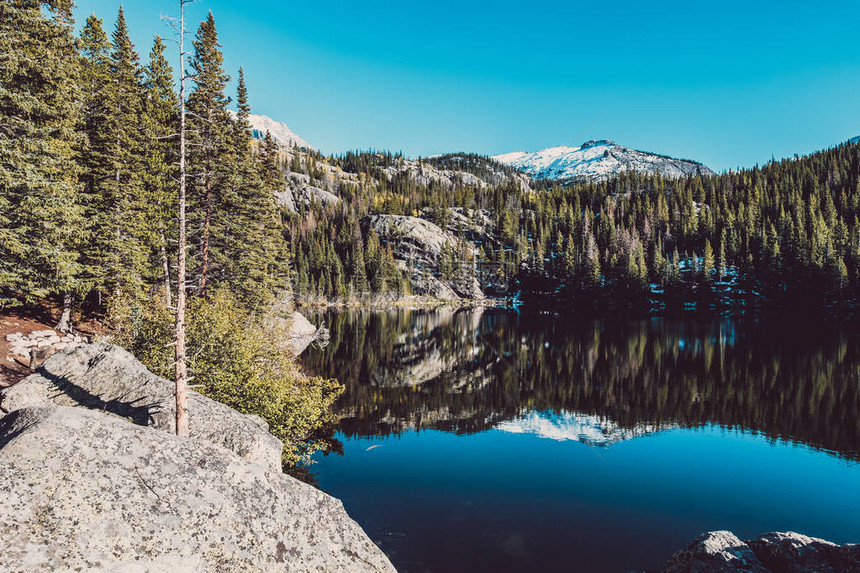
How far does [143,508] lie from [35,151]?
2437cm

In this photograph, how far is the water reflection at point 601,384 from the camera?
28531mm

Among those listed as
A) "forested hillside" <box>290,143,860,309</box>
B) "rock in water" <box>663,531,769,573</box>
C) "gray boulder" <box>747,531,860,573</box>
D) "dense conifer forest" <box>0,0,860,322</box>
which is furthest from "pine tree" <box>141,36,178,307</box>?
"forested hillside" <box>290,143,860,309</box>

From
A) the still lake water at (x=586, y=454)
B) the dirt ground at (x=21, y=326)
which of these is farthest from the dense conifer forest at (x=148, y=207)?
the still lake water at (x=586, y=454)

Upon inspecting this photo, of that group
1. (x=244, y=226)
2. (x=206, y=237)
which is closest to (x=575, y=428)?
(x=206, y=237)

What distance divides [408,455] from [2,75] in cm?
2751

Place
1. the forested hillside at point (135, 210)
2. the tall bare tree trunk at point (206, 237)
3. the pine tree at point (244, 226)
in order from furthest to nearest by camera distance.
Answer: the pine tree at point (244, 226), the tall bare tree trunk at point (206, 237), the forested hillside at point (135, 210)

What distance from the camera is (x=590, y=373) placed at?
143 ft

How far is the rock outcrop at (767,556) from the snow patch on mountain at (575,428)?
1498 centimetres

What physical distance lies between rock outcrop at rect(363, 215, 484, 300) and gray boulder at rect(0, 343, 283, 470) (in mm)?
140112

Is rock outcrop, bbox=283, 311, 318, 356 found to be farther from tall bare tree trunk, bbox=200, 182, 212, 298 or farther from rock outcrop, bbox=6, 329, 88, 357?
rock outcrop, bbox=6, 329, 88, 357

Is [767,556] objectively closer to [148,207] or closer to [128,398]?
[128,398]

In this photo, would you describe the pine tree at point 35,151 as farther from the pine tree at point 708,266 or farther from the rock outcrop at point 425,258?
the pine tree at point 708,266

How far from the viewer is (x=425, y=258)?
535 ft

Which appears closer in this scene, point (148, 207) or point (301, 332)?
point (148, 207)
